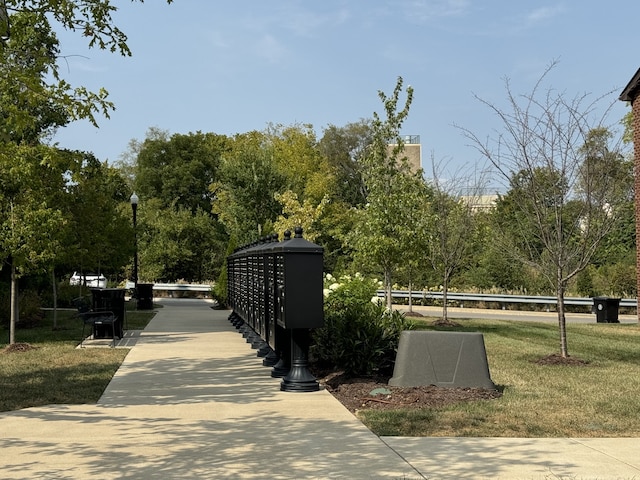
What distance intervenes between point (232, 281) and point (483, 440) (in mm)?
15674

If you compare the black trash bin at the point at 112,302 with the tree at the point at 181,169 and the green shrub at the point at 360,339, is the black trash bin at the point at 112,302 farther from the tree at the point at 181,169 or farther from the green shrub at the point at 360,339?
the tree at the point at 181,169

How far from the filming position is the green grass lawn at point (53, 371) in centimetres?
920

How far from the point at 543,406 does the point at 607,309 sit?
56.7 feet

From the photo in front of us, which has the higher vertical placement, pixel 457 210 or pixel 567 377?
pixel 457 210

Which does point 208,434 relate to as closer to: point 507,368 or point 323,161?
point 507,368

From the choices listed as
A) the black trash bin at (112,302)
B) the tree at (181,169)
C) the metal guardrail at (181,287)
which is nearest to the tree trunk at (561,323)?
the black trash bin at (112,302)

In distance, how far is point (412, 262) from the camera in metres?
20.4

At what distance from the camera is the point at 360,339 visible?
424 inches

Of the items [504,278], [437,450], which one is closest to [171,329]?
[437,450]

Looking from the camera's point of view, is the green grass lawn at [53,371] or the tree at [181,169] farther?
the tree at [181,169]

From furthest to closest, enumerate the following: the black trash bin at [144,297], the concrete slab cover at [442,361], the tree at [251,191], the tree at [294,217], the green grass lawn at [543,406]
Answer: the tree at [251,191], the tree at [294,217], the black trash bin at [144,297], the concrete slab cover at [442,361], the green grass lawn at [543,406]

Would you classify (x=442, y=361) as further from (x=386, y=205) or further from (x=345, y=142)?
(x=345, y=142)

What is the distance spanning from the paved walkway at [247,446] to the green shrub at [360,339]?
55.6 inches

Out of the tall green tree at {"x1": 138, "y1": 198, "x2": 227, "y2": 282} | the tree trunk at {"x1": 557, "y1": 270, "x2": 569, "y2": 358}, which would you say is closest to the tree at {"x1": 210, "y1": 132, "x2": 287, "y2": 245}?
the tall green tree at {"x1": 138, "y1": 198, "x2": 227, "y2": 282}
